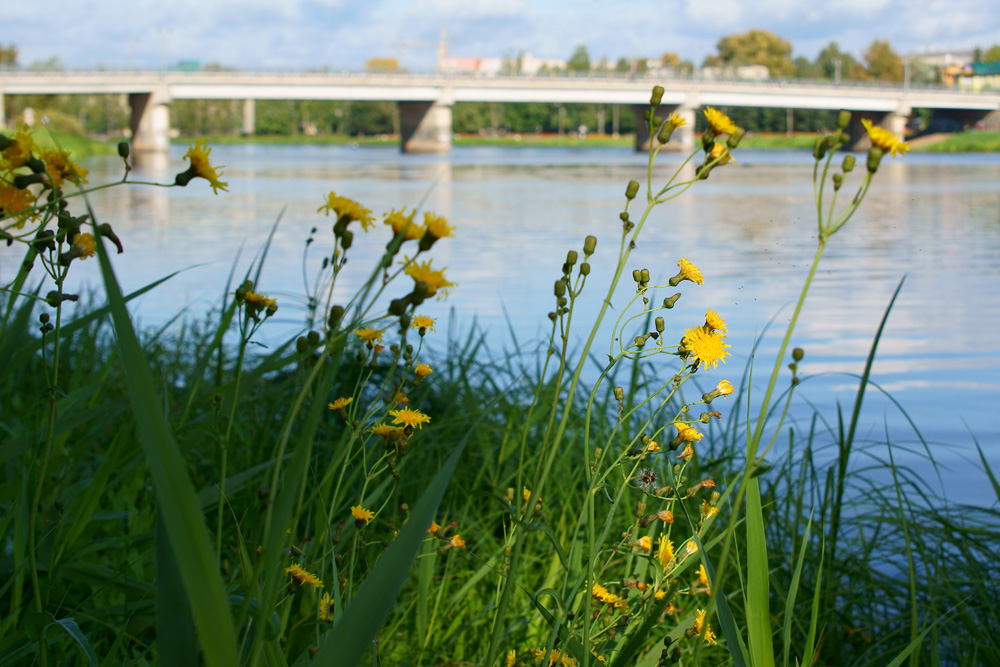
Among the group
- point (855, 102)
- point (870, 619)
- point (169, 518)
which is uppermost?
point (855, 102)

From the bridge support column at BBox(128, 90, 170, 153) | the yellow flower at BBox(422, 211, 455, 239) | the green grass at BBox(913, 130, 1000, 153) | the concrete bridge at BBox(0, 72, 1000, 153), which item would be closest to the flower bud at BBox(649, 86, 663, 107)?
the yellow flower at BBox(422, 211, 455, 239)

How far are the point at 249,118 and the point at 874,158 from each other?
9071 cm

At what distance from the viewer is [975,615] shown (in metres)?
1.86

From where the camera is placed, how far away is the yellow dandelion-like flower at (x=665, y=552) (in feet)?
3.50

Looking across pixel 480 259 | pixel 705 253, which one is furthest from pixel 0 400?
pixel 705 253

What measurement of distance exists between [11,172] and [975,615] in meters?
1.89

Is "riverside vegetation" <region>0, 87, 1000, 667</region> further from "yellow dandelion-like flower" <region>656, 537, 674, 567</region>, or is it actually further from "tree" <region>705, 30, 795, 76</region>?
"tree" <region>705, 30, 795, 76</region>

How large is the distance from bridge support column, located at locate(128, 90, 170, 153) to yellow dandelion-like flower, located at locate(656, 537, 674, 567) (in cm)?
4677

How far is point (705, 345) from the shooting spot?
944mm

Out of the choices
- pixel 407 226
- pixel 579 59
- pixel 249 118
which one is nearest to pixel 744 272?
pixel 407 226

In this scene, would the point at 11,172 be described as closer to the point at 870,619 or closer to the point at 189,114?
the point at 870,619

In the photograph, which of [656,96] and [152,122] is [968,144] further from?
[656,96]

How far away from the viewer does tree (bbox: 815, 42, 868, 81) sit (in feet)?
251

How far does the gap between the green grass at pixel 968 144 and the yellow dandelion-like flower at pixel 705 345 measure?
50.5m
